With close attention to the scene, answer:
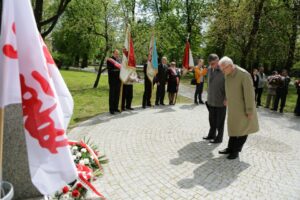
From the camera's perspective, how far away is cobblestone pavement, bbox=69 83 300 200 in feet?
15.3

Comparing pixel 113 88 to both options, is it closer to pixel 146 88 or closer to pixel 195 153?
pixel 146 88

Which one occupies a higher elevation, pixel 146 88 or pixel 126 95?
pixel 146 88

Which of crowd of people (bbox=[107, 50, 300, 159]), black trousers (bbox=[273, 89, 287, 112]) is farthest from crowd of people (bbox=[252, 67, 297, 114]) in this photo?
crowd of people (bbox=[107, 50, 300, 159])

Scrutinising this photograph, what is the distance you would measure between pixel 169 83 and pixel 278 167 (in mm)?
7396

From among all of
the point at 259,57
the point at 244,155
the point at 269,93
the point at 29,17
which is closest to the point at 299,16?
the point at 259,57

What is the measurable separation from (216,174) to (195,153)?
3.76ft

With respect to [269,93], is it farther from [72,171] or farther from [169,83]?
[72,171]

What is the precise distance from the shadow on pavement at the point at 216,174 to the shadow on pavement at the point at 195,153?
247mm

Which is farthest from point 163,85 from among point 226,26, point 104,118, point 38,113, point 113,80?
point 226,26

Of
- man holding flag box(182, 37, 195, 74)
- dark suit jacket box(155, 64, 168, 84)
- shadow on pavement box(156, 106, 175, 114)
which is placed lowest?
shadow on pavement box(156, 106, 175, 114)

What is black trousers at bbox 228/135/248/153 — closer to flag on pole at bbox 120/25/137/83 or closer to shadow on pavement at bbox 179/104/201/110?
flag on pole at bbox 120/25/137/83

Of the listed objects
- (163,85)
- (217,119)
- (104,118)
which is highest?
(163,85)

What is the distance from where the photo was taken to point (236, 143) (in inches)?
243

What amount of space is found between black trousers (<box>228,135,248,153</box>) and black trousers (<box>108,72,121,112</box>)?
4.97m
